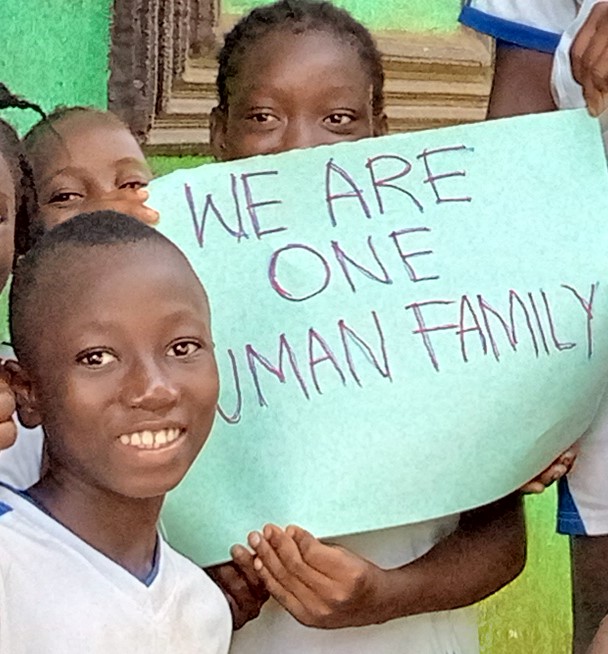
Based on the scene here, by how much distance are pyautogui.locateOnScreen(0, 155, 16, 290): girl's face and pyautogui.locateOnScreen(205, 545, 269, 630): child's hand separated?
0.25m

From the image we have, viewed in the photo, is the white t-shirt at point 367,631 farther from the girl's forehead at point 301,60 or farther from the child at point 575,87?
the girl's forehead at point 301,60

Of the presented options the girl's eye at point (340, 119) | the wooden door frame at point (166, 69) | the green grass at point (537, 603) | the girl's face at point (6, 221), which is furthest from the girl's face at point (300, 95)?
the green grass at point (537, 603)

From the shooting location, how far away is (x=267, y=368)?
32.5 inches

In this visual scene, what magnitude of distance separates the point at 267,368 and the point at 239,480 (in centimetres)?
8

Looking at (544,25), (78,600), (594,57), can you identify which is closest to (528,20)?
(544,25)

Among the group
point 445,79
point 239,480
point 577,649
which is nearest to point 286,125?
point 239,480

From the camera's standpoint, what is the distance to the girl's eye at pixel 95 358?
2.33ft

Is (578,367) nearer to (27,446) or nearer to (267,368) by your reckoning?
(267,368)

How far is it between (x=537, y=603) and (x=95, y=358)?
1311 millimetres

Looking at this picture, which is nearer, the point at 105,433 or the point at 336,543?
the point at 105,433

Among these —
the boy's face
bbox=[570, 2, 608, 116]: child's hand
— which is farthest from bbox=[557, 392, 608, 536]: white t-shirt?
the boy's face

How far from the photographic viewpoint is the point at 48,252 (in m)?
0.74

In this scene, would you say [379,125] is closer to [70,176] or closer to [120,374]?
[70,176]

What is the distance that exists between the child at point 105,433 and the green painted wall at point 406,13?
0.92 metres
